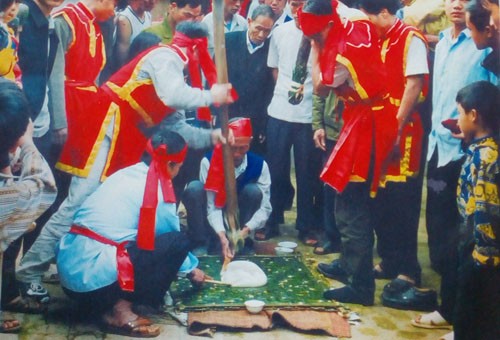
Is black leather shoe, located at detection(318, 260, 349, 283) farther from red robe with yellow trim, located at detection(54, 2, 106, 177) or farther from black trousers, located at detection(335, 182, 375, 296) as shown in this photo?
red robe with yellow trim, located at detection(54, 2, 106, 177)

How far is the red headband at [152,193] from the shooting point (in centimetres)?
395

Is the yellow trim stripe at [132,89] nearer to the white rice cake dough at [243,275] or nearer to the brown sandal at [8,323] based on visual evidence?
the white rice cake dough at [243,275]

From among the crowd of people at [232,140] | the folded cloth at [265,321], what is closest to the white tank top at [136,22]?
the crowd of people at [232,140]

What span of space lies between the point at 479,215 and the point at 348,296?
2.34ft

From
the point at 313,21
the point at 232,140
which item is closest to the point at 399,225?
the point at 232,140

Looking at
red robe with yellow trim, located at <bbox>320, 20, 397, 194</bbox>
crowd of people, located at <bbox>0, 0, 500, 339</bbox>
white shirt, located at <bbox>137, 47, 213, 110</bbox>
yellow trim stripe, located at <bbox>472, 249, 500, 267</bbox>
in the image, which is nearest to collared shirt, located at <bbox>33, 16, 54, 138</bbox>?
crowd of people, located at <bbox>0, 0, 500, 339</bbox>

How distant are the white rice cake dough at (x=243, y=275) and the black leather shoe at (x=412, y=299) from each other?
59 centimetres

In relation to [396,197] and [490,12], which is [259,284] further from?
[490,12]

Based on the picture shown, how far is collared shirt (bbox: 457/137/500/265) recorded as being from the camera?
382 centimetres

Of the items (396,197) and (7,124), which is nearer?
(7,124)

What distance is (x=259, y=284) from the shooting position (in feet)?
13.5

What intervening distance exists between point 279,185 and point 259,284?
1.56 ft

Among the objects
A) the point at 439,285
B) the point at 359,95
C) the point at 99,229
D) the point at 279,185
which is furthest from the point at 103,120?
the point at 439,285

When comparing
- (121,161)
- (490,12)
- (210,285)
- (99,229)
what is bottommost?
(210,285)
